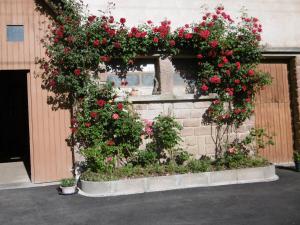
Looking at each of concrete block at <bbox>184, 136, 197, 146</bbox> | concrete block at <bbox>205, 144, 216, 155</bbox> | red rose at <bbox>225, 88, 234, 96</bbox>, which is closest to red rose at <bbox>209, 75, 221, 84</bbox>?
red rose at <bbox>225, 88, 234, 96</bbox>

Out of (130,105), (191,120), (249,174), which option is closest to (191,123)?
(191,120)

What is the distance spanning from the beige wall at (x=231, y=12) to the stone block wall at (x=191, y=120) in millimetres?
1874

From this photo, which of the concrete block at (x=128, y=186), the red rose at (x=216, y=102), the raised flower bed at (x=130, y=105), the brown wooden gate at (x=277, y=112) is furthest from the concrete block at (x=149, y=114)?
the brown wooden gate at (x=277, y=112)

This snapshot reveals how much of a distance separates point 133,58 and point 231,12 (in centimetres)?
267

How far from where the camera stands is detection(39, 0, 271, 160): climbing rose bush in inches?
293

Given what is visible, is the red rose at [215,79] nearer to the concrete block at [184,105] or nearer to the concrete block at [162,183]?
the concrete block at [184,105]

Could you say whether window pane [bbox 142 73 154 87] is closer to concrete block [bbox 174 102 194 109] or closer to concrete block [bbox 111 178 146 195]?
concrete block [bbox 174 102 194 109]

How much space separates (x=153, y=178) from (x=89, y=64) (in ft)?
9.24

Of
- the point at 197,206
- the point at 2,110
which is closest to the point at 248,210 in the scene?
the point at 197,206

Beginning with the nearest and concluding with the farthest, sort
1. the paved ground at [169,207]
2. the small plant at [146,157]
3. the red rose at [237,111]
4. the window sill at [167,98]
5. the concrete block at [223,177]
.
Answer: the paved ground at [169,207], the concrete block at [223,177], the small plant at [146,157], the window sill at [167,98], the red rose at [237,111]

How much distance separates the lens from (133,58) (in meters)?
7.97

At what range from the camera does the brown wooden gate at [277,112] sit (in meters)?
8.85

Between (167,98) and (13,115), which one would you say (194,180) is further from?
(13,115)

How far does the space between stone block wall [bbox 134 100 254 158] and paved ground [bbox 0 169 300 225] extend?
161cm
